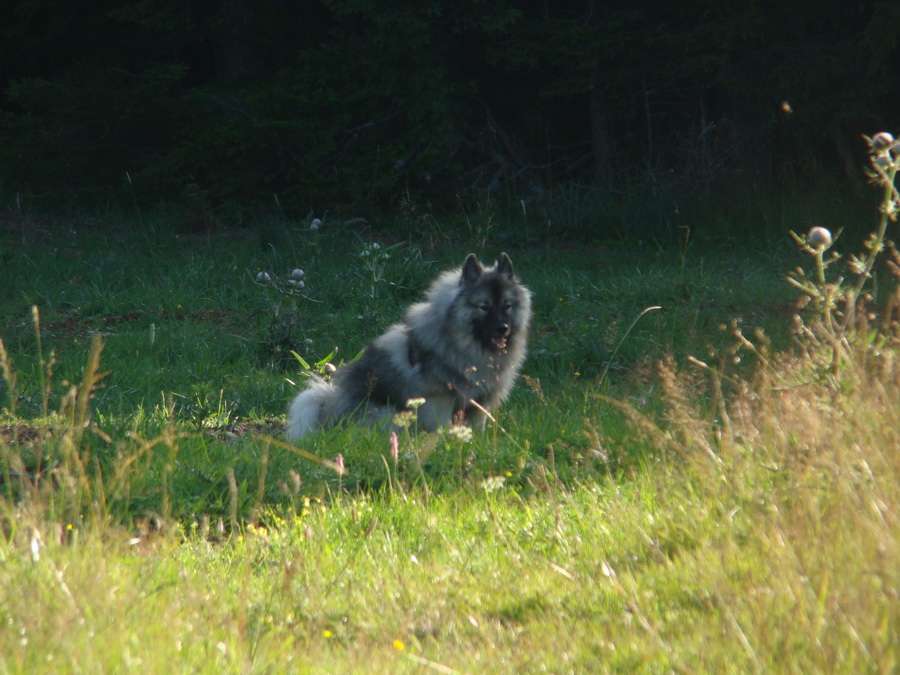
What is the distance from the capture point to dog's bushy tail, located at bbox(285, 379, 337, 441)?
211 inches

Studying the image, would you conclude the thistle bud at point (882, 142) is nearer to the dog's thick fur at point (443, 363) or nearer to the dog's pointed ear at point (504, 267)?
the dog's thick fur at point (443, 363)

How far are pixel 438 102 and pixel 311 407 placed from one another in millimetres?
6768

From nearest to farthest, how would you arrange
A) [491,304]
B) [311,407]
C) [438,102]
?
[311,407]
[491,304]
[438,102]

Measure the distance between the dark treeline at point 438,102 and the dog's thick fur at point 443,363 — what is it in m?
6.11

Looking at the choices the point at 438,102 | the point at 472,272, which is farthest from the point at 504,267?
the point at 438,102

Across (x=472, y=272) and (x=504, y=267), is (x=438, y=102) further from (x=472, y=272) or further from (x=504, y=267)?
(x=472, y=272)

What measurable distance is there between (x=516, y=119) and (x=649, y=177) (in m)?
2.53

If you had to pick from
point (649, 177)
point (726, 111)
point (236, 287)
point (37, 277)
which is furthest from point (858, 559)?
point (726, 111)

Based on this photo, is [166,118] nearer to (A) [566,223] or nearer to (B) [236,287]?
(B) [236,287]

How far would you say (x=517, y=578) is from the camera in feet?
9.53

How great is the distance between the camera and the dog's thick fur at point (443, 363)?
5.48m

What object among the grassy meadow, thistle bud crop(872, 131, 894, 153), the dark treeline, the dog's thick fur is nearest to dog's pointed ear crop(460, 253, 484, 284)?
the dog's thick fur

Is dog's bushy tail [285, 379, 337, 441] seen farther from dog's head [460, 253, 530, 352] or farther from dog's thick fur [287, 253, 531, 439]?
dog's head [460, 253, 530, 352]

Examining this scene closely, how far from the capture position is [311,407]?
216 inches
